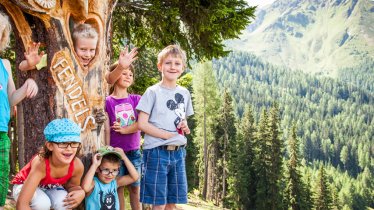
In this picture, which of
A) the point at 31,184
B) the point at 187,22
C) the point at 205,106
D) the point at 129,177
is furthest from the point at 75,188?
the point at 205,106

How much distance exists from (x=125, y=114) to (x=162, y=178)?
99cm

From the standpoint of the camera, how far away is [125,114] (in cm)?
470

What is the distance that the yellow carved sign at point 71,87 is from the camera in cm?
392

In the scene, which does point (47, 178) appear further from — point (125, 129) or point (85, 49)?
point (85, 49)

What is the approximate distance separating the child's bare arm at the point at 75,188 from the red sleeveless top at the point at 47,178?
7 centimetres

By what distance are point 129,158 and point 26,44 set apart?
171cm

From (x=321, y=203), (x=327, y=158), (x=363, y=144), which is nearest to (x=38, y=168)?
(x=321, y=203)

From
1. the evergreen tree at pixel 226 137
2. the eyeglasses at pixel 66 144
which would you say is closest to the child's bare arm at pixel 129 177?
the eyeglasses at pixel 66 144

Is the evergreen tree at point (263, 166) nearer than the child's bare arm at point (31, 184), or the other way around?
the child's bare arm at point (31, 184)

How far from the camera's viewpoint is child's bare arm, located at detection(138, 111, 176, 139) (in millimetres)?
4156

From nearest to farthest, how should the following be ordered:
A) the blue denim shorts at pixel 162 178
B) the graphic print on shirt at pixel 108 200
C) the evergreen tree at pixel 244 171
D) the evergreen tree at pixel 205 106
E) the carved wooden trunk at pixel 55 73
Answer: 1. the carved wooden trunk at pixel 55 73
2. the graphic print on shirt at pixel 108 200
3. the blue denim shorts at pixel 162 178
4. the evergreen tree at pixel 205 106
5. the evergreen tree at pixel 244 171

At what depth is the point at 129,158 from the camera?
4.66m

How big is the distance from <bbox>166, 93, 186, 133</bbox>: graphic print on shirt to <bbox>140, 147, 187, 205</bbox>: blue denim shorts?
1.11 ft

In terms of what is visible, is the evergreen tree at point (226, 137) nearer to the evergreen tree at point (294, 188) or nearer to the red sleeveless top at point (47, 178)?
the evergreen tree at point (294, 188)
